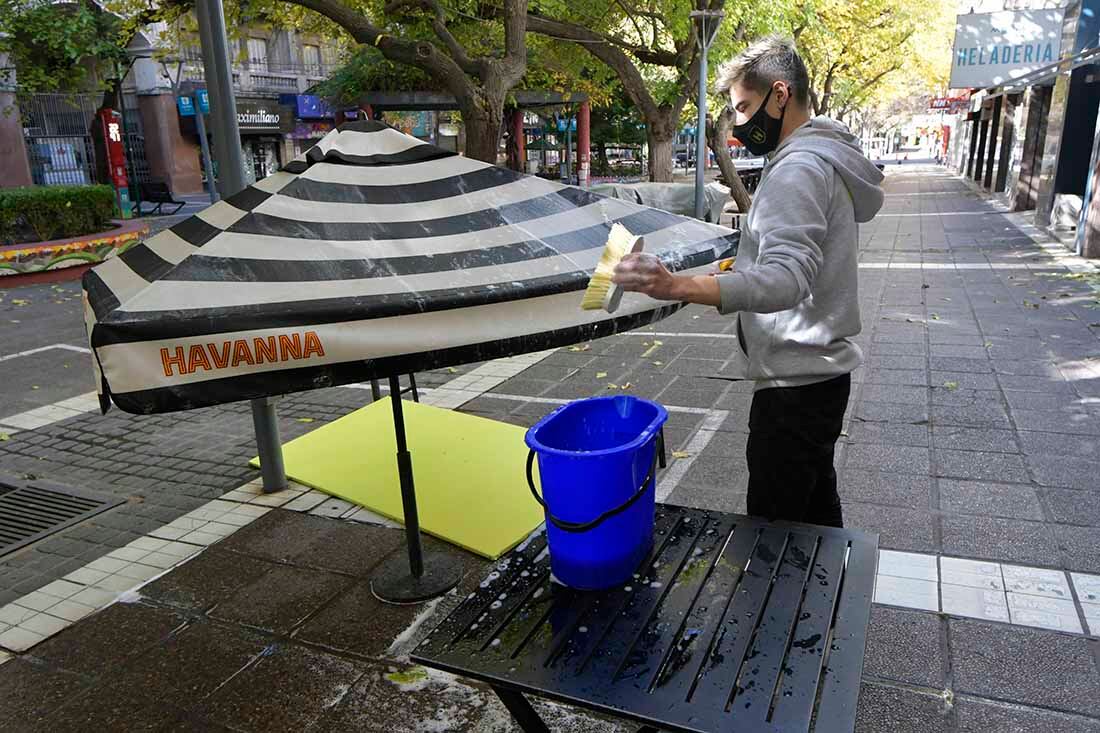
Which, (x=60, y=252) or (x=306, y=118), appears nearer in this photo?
(x=60, y=252)

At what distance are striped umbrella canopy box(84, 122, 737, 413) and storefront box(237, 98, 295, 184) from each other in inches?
1293

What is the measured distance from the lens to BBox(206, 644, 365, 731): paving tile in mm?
2783

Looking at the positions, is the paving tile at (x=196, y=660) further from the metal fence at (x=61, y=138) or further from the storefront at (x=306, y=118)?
the storefront at (x=306, y=118)

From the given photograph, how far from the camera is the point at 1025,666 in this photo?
9.33 ft

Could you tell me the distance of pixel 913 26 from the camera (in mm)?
26766

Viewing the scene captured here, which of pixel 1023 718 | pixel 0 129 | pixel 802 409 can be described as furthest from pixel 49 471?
pixel 0 129

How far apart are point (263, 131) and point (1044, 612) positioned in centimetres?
3630

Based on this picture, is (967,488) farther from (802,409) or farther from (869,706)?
(802,409)

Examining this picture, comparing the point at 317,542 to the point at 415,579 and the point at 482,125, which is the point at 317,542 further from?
the point at 482,125

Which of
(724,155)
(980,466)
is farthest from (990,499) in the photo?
(724,155)

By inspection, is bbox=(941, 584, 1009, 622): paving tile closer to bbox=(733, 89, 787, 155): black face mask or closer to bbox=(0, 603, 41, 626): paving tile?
bbox=(733, 89, 787, 155): black face mask

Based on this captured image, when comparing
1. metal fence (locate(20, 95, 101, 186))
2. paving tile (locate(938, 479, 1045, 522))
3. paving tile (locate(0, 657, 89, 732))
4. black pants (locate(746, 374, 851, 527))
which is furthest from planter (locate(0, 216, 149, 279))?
black pants (locate(746, 374, 851, 527))

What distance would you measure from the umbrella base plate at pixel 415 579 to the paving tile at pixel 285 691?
0.45 m

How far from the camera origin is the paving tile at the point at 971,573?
11.1 feet
